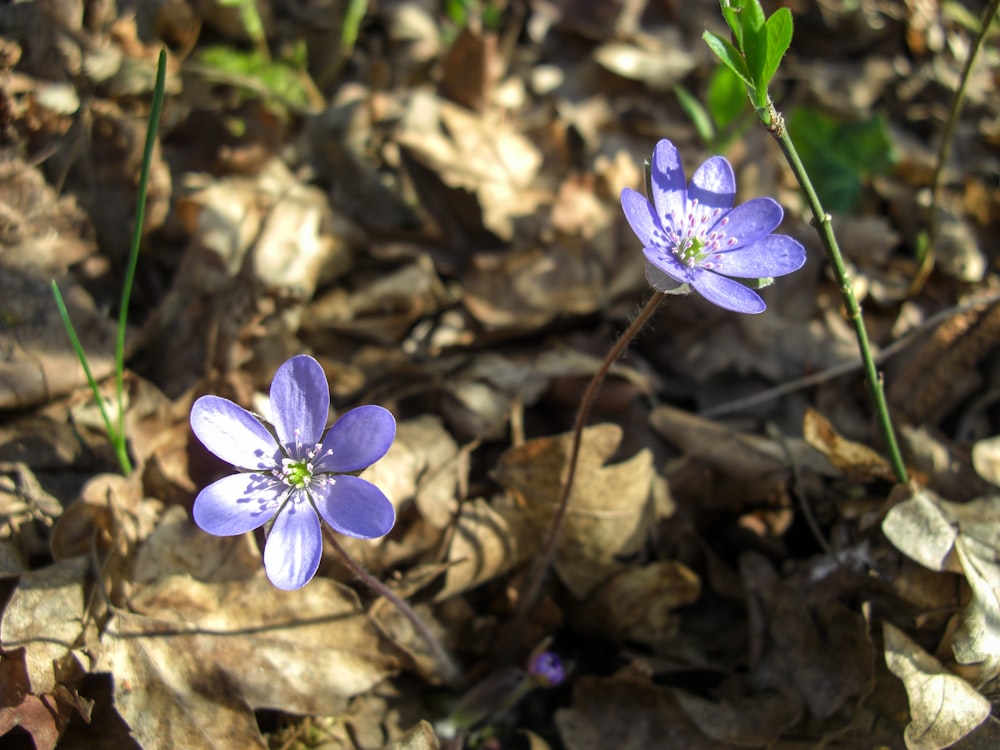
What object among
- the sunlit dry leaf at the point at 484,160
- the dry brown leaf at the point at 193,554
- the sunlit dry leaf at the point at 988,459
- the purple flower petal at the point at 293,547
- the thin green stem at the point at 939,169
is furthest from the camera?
the sunlit dry leaf at the point at 484,160

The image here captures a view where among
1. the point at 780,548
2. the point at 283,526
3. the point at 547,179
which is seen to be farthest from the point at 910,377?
the point at 283,526

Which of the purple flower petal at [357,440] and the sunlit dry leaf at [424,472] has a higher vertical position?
the purple flower petal at [357,440]

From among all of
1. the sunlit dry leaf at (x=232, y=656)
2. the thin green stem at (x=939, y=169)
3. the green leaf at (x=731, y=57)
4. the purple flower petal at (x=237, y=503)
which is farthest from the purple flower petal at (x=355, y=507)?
the thin green stem at (x=939, y=169)

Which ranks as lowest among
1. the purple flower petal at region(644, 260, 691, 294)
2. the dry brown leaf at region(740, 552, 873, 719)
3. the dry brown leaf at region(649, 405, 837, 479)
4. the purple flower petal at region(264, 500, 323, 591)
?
the dry brown leaf at region(740, 552, 873, 719)

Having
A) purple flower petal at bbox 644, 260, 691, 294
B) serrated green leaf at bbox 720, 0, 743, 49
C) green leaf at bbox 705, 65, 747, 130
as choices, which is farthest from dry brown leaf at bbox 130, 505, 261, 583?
green leaf at bbox 705, 65, 747, 130

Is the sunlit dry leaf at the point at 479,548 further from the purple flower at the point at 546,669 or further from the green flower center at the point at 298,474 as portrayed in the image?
the green flower center at the point at 298,474

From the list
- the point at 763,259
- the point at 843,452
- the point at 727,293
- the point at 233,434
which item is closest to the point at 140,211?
the point at 233,434

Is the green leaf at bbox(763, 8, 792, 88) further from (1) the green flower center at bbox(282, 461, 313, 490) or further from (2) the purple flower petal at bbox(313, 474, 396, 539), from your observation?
(1) the green flower center at bbox(282, 461, 313, 490)
